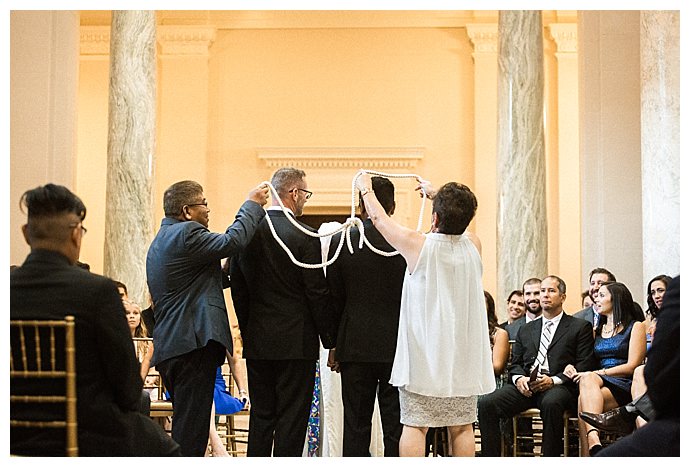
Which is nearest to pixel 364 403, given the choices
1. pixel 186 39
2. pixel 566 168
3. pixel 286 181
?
pixel 286 181

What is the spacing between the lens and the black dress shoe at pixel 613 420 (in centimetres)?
684

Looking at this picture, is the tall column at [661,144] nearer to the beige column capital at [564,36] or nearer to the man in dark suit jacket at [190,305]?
the man in dark suit jacket at [190,305]

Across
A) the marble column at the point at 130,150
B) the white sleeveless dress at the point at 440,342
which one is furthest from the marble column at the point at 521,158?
the white sleeveless dress at the point at 440,342

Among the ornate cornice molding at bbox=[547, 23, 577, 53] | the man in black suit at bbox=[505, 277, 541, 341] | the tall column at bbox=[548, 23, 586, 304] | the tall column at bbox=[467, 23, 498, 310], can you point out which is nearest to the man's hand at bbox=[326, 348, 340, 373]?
the man in black suit at bbox=[505, 277, 541, 341]

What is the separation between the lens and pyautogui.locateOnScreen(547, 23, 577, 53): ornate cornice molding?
16.8 meters

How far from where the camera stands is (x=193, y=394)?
19.0 ft

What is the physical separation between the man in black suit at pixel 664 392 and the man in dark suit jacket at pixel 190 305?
2.62m

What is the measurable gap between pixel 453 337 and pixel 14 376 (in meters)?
2.46

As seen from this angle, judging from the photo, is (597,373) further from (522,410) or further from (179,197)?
(179,197)

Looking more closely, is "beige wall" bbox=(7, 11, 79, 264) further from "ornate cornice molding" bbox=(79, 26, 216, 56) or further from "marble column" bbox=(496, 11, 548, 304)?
"ornate cornice molding" bbox=(79, 26, 216, 56)

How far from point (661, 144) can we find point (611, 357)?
230cm

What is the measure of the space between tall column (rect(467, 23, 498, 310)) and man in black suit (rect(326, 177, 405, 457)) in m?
10.5

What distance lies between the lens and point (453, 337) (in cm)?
557
